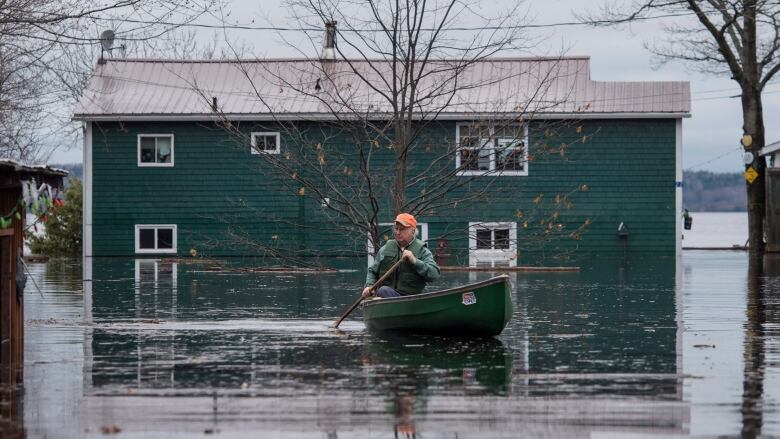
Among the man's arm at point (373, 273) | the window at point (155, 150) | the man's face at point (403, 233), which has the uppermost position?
the window at point (155, 150)

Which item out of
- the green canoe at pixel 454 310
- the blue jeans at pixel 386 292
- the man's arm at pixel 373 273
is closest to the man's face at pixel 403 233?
the man's arm at pixel 373 273

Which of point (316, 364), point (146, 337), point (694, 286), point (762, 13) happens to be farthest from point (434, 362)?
point (762, 13)

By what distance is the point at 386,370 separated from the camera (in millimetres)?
13703

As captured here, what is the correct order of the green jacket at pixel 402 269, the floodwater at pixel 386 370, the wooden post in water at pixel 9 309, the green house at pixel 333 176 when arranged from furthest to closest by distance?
1. the green house at pixel 333 176
2. the green jacket at pixel 402 269
3. the wooden post in water at pixel 9 309
4. the floodwater at pixel 386 370

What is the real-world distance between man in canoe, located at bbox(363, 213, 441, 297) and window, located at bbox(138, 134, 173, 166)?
2416 cm

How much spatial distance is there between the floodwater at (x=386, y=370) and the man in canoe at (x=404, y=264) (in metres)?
0.74

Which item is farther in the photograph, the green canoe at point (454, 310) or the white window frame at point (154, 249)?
the white window frame at point (154, 249)

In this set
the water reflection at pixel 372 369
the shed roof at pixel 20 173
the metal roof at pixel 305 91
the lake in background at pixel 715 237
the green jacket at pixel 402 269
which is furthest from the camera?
the lake in background at pixel 715 237

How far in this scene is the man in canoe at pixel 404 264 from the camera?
680 inches

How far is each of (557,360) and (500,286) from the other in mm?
1806

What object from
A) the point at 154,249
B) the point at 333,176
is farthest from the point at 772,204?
the point at 154,249

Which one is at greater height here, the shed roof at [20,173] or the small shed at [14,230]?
the shed roof at [20,173]

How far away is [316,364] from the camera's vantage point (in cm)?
1430

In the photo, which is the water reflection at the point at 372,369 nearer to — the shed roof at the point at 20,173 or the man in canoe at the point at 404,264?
the man in canoe at the point at 404,264
